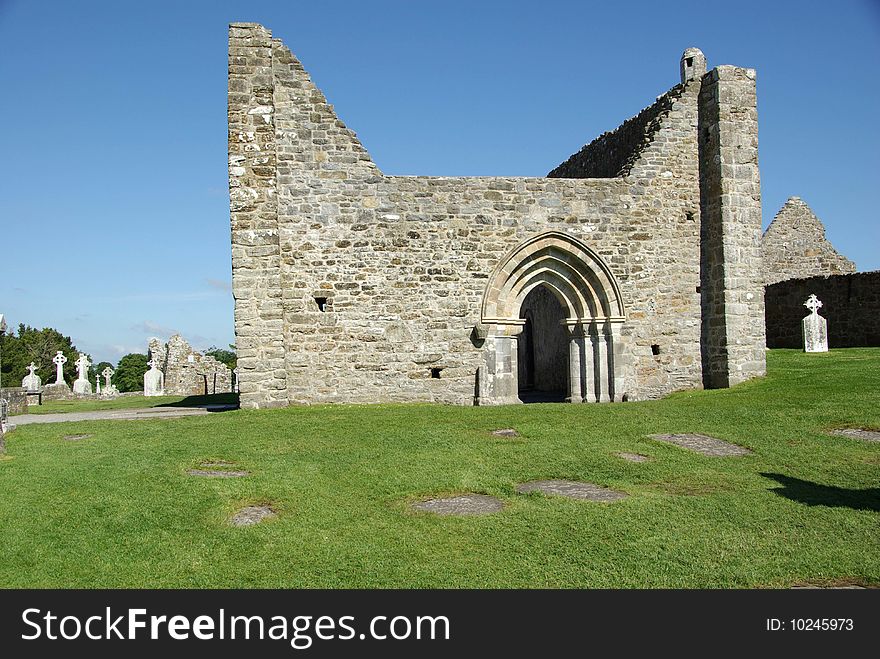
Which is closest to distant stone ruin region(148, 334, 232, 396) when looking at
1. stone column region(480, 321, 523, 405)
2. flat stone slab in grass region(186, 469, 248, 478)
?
stone column region(480, 321, 523, 405)

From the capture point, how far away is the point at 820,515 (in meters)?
7.25

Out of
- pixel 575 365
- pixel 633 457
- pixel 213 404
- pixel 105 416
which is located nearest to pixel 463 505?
pixel 633 457

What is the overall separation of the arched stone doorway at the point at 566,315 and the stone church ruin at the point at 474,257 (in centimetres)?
3

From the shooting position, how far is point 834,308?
2183 centimetres

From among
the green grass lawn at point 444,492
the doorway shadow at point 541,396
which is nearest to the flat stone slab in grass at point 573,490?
the green grass lawn at point 444,492

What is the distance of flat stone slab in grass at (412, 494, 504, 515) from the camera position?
752cm

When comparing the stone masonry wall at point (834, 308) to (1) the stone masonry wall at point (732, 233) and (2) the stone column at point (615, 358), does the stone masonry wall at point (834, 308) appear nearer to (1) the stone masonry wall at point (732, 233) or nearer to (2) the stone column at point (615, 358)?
(1) the stone masonry wall at point (732, 233)

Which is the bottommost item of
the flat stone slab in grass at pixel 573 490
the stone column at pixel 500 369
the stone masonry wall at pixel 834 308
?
the flat stone slab in grass at pixel 573 490

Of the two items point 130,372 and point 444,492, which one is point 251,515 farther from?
point 130,372

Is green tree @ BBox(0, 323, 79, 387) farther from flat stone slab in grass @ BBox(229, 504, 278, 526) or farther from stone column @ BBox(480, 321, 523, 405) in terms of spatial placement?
flat stone slab in grass @ BBox(229, 504, 278, 526)

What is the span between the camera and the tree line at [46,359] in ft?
173

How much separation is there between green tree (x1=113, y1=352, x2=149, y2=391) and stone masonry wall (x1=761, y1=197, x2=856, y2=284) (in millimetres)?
40572

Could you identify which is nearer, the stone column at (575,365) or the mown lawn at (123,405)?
the stone column at (575,365)
